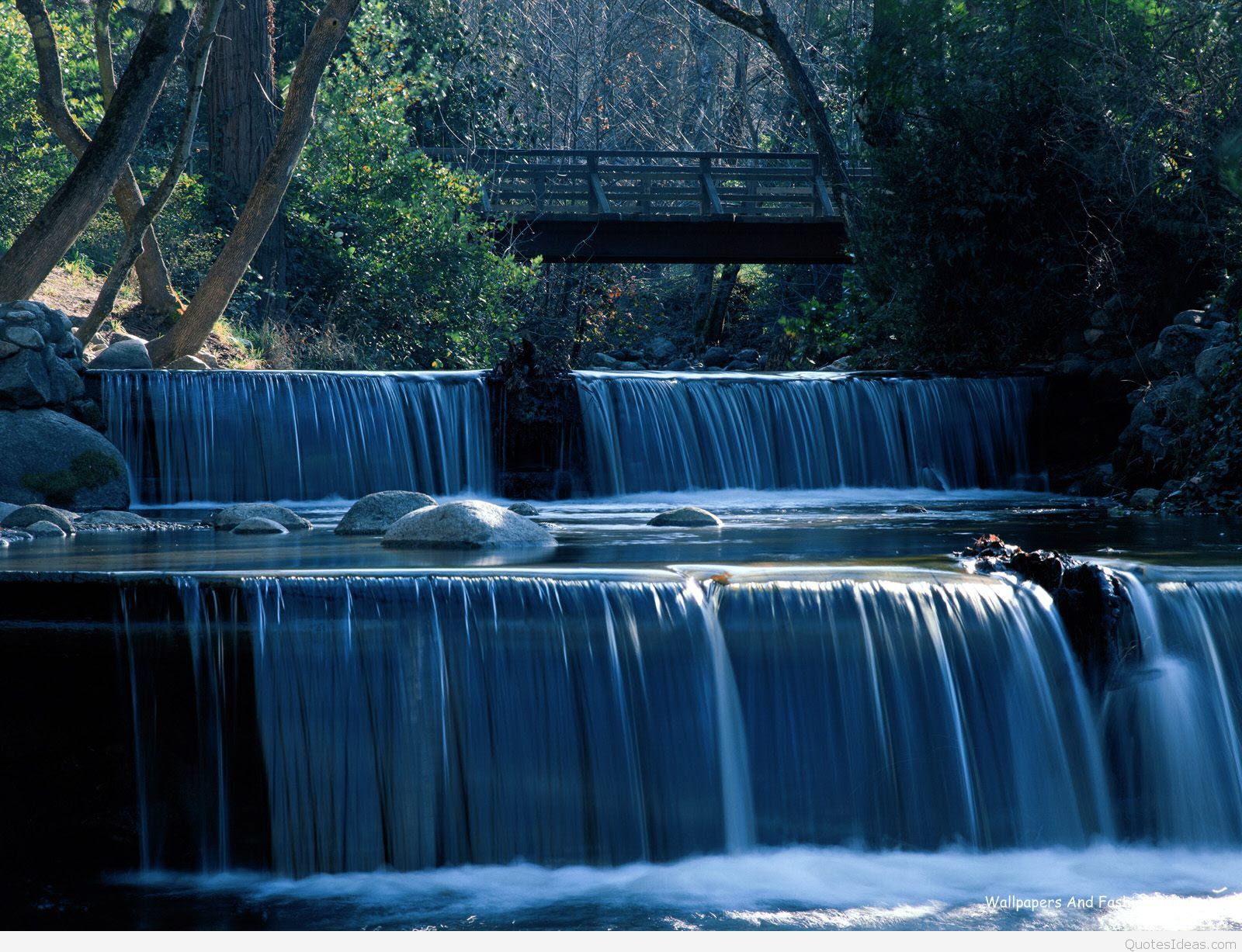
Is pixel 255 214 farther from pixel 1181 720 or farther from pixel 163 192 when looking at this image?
pixel 1181 720

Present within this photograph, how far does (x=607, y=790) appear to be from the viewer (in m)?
6.01

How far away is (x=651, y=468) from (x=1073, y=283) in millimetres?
6112

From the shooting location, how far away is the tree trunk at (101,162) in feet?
45.9

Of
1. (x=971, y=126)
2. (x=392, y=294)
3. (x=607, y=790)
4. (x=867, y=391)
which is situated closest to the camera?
(x=607, y=790)

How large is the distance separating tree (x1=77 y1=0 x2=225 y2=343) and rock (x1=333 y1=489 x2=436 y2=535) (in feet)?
21.7

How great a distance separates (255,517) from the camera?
33.2ft

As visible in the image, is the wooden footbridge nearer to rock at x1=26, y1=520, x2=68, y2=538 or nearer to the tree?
the tree

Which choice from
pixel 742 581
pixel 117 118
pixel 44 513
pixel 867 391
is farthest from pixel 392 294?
pixel 742 581

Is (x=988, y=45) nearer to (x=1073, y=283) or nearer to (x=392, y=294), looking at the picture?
(x=1073, y=283)

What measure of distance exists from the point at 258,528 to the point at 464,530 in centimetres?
201

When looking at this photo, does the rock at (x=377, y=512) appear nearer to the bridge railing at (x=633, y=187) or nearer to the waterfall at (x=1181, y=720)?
the waterfall at (x=1181, y=720)

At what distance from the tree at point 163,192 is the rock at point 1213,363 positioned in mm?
10610

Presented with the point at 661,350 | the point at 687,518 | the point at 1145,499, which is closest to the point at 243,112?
the point at 661,350

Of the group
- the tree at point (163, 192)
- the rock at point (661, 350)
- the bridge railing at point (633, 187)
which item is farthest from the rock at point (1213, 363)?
the rock at point (661, 350)
